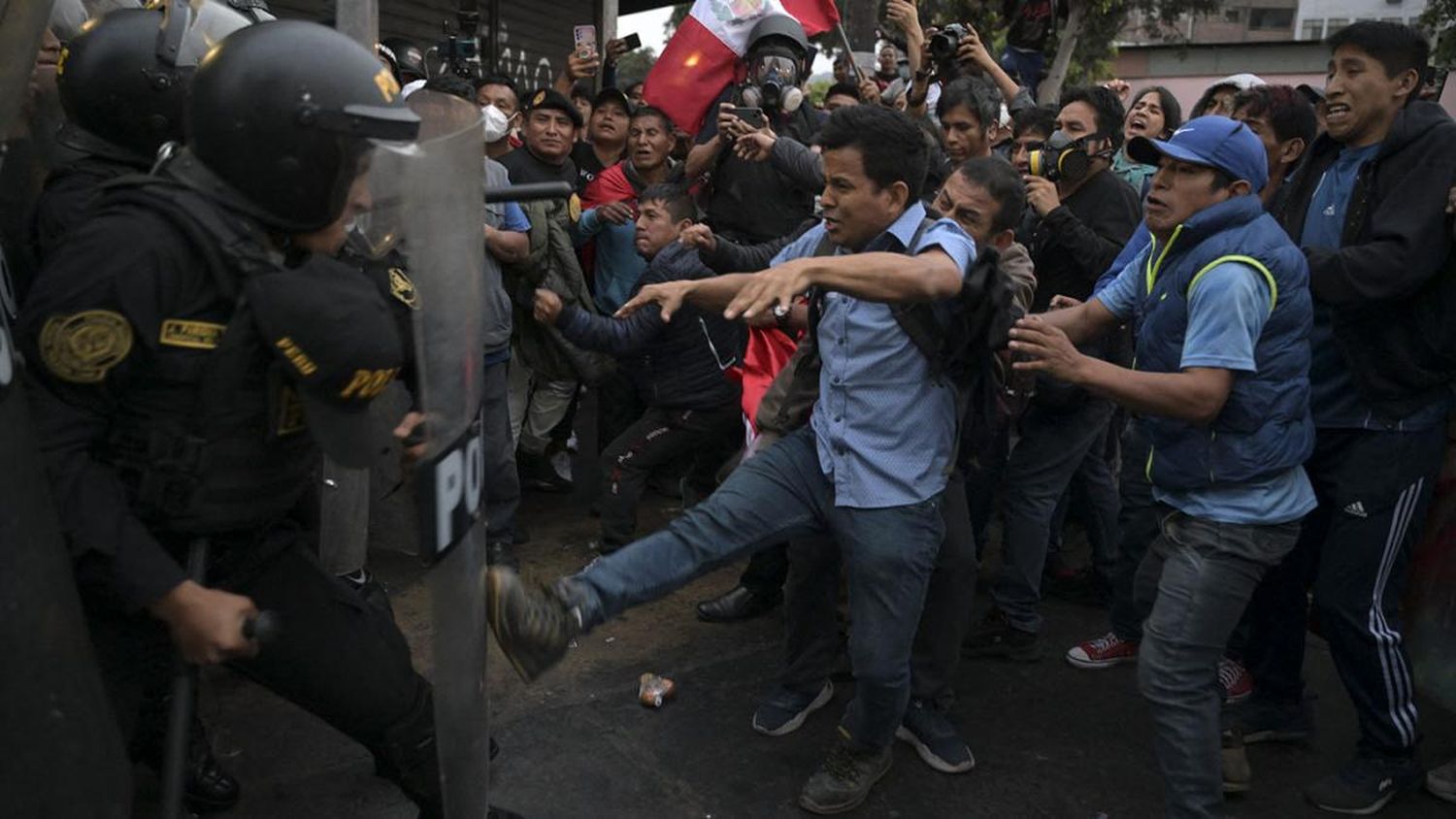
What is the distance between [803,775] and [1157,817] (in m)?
1.00

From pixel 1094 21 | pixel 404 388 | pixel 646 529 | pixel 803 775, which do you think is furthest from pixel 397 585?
pixel 1094 21

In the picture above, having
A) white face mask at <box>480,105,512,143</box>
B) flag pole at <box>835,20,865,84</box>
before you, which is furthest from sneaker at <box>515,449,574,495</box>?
flag pole at <box>835,20,865,84</box>

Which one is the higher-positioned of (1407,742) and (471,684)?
(471,684)

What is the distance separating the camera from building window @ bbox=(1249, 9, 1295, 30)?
164ft

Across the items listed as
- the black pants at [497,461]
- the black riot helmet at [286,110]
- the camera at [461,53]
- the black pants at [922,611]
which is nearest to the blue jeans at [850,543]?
the black pants at [922,611]

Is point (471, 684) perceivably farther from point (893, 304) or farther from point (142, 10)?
point (142, 10)

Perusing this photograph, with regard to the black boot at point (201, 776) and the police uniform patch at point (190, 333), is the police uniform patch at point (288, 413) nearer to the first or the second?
the police uniform patch at point (190, 333)

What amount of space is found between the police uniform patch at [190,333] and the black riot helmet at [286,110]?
24 cm

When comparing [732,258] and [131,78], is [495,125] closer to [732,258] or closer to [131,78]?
[732,258]

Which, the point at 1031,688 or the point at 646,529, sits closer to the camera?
the point at 1031,688

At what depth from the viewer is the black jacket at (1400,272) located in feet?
9.80

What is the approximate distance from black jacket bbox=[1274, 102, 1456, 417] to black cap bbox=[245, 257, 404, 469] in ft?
8.09

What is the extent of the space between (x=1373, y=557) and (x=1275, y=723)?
0.80 m

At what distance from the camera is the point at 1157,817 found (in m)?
3.20
